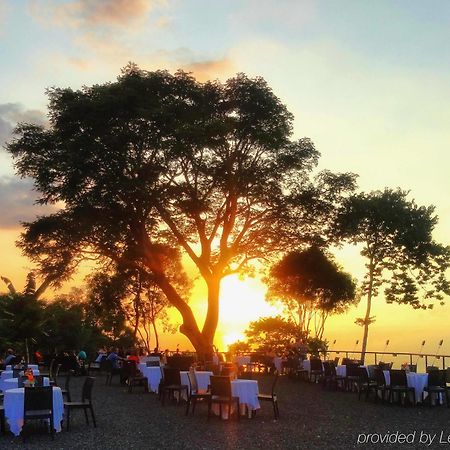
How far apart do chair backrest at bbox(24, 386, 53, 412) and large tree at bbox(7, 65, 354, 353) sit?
1575 cm

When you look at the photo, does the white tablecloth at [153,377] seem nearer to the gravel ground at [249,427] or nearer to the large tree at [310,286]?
the gravel ground at [249,427]

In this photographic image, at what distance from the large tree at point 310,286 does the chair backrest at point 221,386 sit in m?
17.6

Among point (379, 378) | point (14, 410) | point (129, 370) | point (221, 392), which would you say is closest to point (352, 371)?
point (379, 378)

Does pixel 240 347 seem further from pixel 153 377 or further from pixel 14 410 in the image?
pixel 14 410

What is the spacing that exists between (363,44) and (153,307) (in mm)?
28154

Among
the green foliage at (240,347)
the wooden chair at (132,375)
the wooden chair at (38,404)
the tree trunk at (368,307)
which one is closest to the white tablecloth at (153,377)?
the wooden chair at (132,375)

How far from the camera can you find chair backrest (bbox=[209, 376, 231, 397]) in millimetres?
13516

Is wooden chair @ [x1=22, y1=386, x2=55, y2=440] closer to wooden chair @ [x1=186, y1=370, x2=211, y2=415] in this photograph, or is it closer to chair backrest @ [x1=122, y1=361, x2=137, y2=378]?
wooden chair @ [x1=186, y1=370, x2=211, y2=415]

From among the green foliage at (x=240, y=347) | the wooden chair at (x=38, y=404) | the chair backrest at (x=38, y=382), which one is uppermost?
the green foliage at (x=240, y=347)

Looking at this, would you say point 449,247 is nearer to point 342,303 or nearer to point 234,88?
point 342,303

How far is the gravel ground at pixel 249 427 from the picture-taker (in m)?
10.7

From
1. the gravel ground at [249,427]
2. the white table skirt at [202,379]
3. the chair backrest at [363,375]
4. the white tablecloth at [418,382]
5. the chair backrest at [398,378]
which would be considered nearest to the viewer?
the gravel ground at [249,427]

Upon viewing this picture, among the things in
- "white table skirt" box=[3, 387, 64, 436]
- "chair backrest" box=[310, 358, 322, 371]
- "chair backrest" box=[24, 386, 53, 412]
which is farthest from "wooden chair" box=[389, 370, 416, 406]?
"chair backrest" box=[24, 386, 53, 412]

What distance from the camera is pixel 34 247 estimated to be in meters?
29.6
